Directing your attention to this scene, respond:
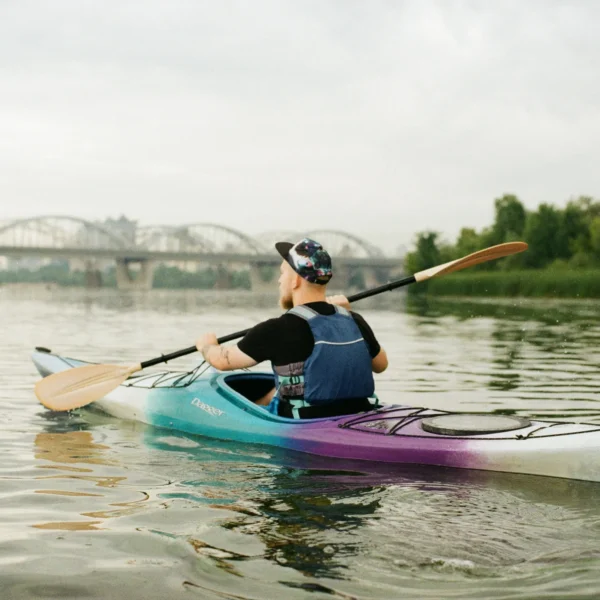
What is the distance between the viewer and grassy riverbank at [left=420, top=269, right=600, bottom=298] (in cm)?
4416

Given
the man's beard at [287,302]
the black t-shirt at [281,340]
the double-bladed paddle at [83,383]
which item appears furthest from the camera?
the double-bladed paddle at [83,383]

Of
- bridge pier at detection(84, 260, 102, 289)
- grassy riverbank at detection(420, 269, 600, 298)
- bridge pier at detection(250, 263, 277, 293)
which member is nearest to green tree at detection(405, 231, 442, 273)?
bridge pier at detection(250, 263, 277, 293)

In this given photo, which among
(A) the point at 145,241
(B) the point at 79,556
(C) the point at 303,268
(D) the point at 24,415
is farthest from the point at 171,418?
(A) the point at 145,241

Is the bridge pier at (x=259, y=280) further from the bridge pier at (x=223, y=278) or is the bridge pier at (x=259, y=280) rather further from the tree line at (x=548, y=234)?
the tree line at (x=548, y=234)

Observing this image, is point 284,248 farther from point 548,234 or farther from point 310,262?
point 548,234

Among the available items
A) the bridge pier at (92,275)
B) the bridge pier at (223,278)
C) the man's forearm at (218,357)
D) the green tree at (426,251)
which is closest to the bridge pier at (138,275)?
the bridge pier at (92,275)

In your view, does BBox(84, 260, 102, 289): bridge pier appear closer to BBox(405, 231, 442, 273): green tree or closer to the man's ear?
BBox(405, 231, 442, 273): green tree

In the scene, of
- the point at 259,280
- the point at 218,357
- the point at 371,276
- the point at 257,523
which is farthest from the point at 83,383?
the point at 371,276

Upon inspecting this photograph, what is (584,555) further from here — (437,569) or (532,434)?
(532,434)

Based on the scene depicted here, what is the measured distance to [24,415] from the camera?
766 centimetres

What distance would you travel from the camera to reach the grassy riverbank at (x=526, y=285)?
44156mm

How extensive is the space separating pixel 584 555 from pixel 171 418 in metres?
3.90

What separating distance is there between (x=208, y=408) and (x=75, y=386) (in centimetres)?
138

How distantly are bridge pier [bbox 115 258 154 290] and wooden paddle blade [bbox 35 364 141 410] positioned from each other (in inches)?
3051
